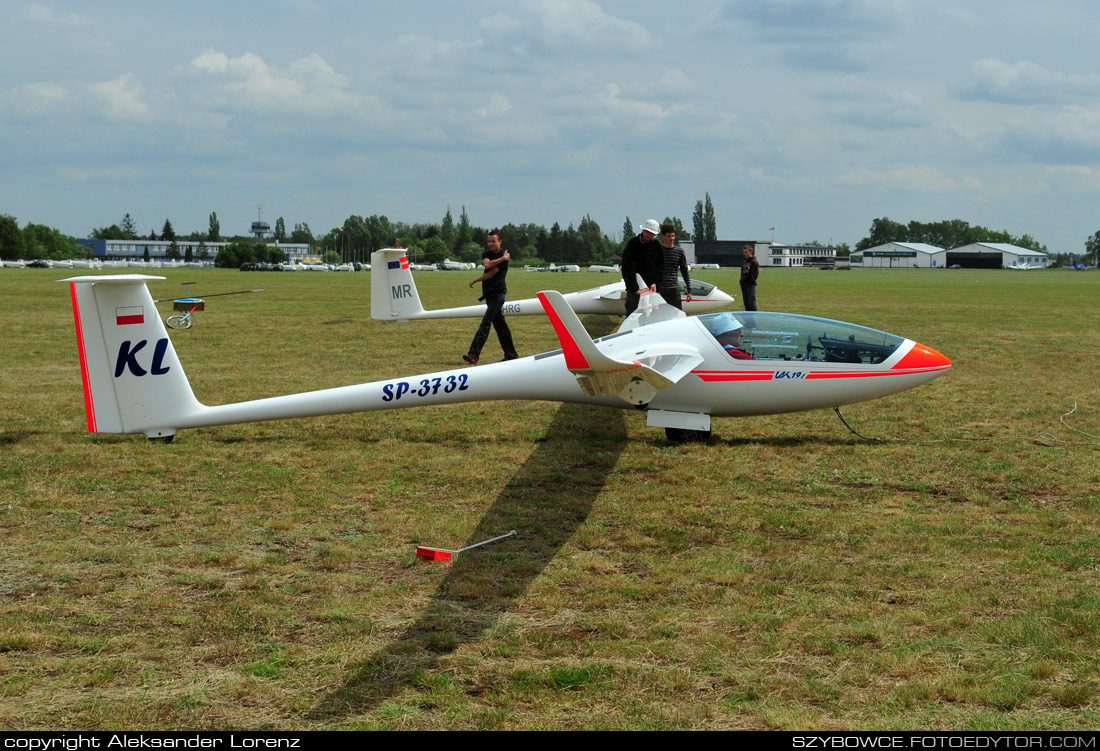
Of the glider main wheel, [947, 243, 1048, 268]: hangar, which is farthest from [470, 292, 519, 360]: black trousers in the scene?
[947, 243, 1048, 268]: hangar

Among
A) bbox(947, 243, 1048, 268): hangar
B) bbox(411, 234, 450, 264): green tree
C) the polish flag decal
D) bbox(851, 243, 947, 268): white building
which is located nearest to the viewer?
the polish flag decal

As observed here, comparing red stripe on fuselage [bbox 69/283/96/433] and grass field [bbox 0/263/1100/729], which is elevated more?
red stripe on fuselage [bbox 69/283/96/433]

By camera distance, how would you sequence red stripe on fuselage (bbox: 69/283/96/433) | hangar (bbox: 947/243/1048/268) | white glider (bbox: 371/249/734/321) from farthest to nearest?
hangar (bbox: 947/243/1048/268), white glider (bbox: 371/249/734/321), red stripe on fuselage (bbox: 69/283/96/433)

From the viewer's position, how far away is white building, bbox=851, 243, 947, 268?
179m

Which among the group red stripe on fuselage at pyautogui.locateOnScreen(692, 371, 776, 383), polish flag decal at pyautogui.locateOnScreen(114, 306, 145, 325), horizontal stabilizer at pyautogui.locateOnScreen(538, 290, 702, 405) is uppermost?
polish flag decal at pyautogui.locateOnScreen(114, 306, 145, 325)

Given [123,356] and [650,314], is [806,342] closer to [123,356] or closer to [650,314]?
[650,314]

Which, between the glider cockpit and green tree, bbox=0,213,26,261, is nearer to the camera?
the glider cockpit

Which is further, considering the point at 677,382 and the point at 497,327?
the point at 497,327

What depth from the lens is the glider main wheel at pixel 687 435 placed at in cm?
992

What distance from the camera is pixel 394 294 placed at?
75.7 feet

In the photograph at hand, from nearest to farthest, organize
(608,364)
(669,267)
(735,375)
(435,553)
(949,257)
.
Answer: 1. (435,553)
2. (608,364)
3. (735,375)
4. (669,267)
5. (949,257)

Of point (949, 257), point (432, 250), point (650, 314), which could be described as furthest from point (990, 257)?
point (650, 314)

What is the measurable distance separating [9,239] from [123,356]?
204499mm

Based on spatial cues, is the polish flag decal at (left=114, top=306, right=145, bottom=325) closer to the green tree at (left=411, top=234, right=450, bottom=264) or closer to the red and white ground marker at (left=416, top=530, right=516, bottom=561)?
the red and white ground marker at (left=416, top=530, right=516, bottom=561)
